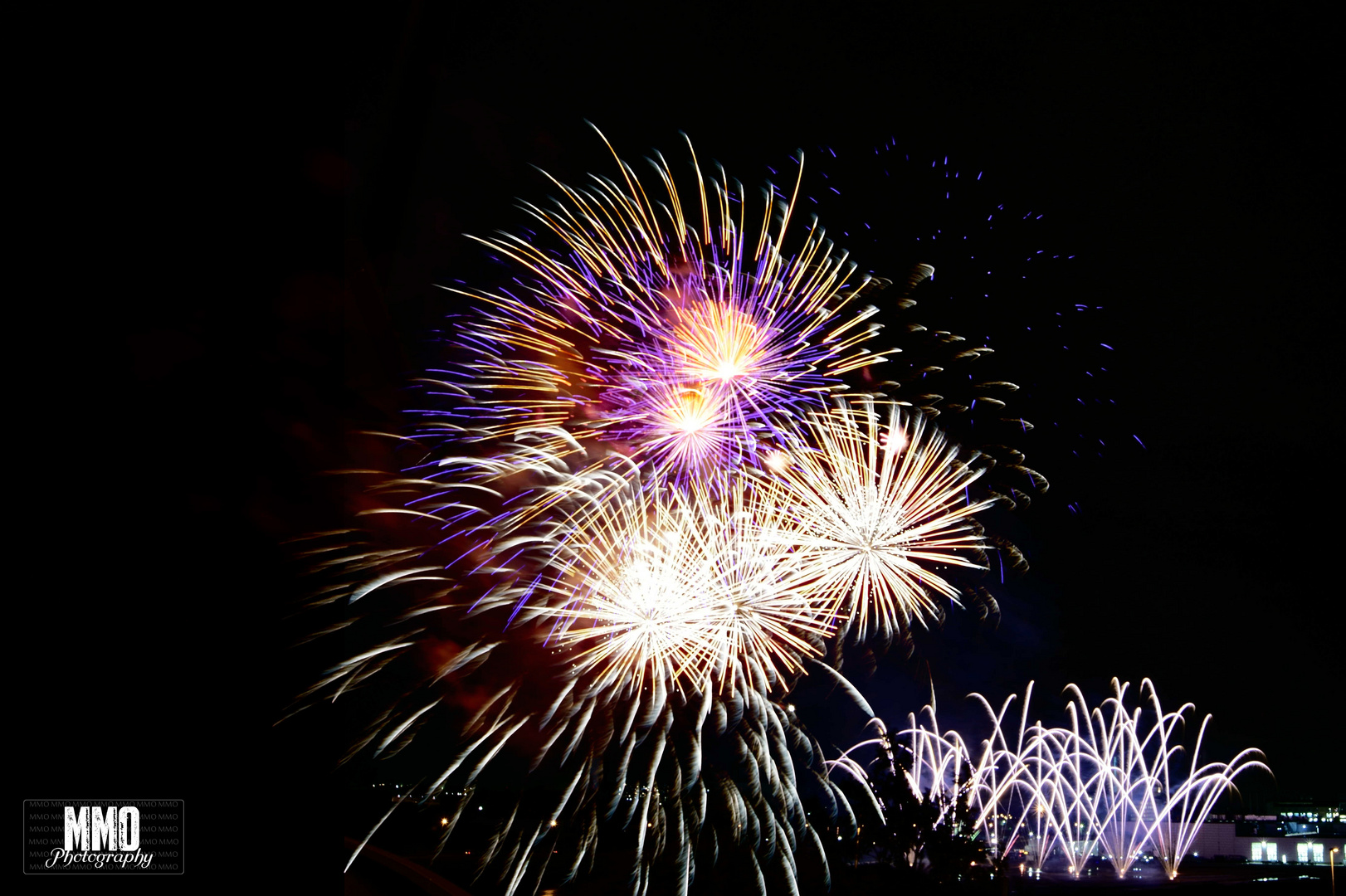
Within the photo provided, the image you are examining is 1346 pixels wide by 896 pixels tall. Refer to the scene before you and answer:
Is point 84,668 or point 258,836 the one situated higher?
point 84,668

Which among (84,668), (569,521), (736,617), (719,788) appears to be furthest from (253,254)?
(719,788)

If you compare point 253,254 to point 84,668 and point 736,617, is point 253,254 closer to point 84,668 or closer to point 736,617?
point 84,668

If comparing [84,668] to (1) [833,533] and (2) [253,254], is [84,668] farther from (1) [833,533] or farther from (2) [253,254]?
(1) [833,533]

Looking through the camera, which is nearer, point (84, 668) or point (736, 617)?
point (84, 668)

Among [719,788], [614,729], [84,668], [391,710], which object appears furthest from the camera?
[719,788]

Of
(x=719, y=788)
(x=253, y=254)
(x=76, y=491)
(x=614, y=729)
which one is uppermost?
(x=253, y=254)

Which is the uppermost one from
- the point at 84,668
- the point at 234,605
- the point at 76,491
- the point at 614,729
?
the point at 76,491

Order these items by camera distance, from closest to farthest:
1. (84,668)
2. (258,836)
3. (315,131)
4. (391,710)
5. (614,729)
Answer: (84,668), (258,836), (315,131), (391,710), (614,729)

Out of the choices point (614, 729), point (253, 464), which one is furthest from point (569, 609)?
point (253, 464)

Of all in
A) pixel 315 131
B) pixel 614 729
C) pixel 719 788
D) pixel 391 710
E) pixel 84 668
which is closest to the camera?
pixel 84 668
